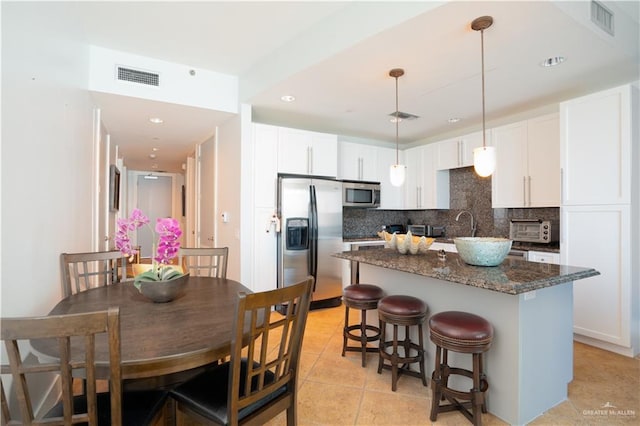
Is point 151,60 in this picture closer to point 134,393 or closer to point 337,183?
point 337,183

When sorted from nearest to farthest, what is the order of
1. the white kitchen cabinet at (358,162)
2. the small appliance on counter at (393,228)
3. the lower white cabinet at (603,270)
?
the lower white cabinet at (603,270) < the white kitchen cabinet at (358,162) < the small appliance on counter at (393,228)

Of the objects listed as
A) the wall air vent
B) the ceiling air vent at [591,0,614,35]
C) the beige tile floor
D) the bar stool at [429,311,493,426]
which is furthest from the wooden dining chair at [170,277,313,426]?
the wall air vent

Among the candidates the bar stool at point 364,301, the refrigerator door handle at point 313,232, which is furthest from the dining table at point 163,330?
the refrigerator door handle at point 313,232

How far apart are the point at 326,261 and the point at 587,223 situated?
268cm

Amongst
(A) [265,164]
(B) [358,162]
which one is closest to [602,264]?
(B) [358,162]

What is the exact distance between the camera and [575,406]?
200cm

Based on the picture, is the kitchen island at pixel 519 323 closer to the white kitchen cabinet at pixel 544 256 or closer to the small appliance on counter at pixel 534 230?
the white kitchen cabinet at pixel 544 256

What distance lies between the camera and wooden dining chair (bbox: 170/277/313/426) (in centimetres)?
120

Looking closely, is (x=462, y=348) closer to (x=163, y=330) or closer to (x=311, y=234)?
(x=163, y=330)

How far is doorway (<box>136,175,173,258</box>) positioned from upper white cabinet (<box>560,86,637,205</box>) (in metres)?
9.01

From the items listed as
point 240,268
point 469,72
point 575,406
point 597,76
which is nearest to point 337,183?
point 240,268

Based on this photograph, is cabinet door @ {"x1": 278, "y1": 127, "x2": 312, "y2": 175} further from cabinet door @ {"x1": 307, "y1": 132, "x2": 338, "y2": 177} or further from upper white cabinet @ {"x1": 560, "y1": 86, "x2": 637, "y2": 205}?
upper white cabinet @ {"x1": 560, "y1": 86, "x2": 637, "y2": 205}

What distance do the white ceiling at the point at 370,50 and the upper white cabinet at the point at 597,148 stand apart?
0.84 ft

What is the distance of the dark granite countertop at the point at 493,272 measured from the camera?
164cm
